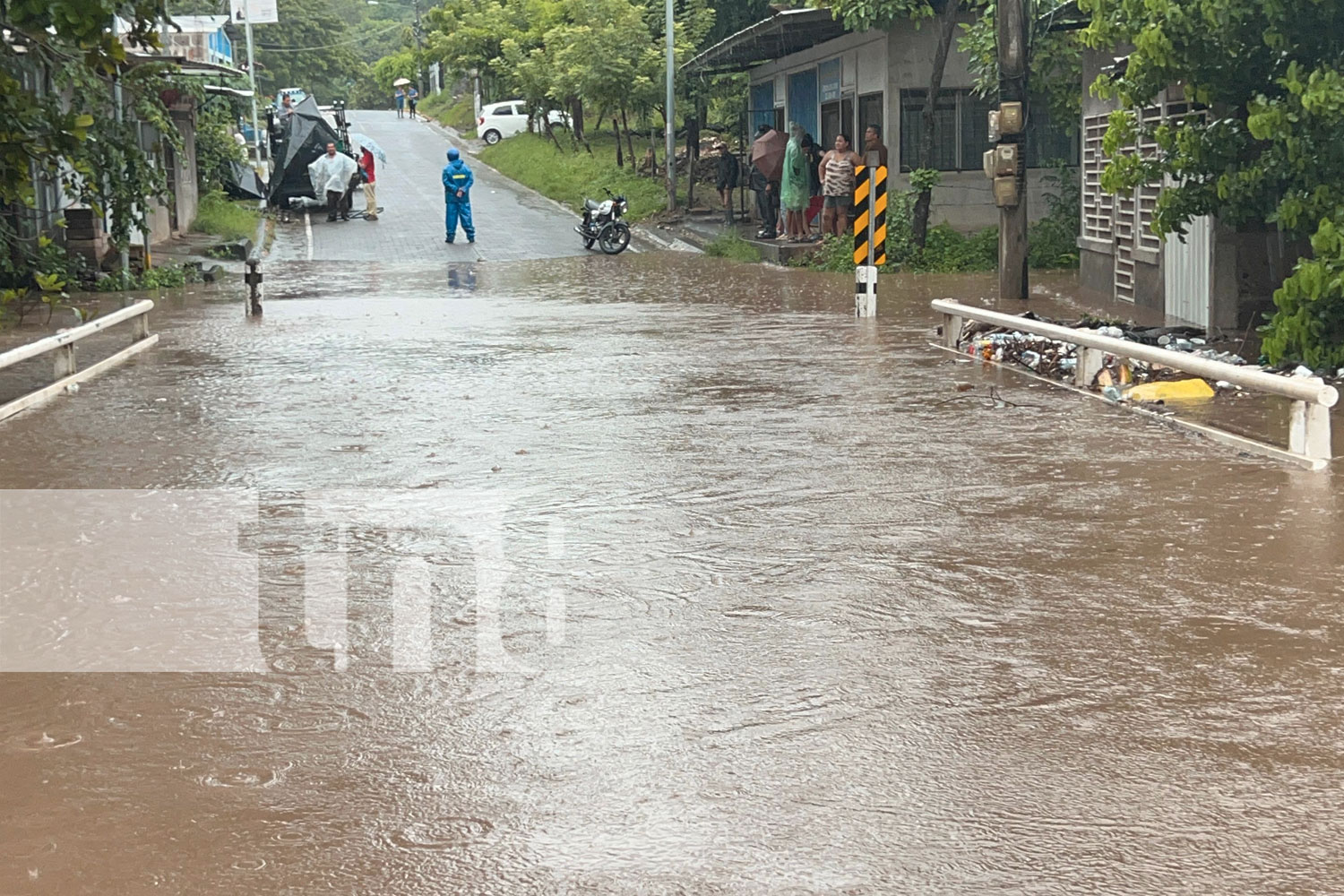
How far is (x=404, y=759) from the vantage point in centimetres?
503

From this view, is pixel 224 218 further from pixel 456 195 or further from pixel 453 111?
pixel 453 111

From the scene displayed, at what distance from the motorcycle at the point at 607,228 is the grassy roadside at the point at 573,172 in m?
6.25

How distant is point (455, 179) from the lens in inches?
1217

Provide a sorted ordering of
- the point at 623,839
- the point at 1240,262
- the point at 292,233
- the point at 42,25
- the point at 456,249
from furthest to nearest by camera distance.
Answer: the point at 292,233, the point at 456,249, the point at 1240,262, the point at 42,25, the point at 623,839

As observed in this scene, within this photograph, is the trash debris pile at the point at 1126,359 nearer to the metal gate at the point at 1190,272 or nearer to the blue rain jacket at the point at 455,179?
the metal gate at the point at 1190,272

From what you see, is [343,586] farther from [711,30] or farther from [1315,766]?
[711,30]

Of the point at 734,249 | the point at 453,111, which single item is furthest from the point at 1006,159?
the point at 453,111

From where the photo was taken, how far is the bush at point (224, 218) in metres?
33.3

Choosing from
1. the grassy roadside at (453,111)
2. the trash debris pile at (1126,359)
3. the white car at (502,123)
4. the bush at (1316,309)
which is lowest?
the trash debris pile at (1126,359)

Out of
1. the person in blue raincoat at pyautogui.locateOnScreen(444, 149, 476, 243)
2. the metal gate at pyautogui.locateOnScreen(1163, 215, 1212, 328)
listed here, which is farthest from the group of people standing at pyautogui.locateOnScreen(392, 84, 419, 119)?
the metal gate at pyautogui.locateOnScreen(1163, 215, 1212, 328)

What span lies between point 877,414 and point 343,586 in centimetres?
530

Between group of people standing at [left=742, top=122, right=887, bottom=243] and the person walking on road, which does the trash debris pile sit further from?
the person walking on road

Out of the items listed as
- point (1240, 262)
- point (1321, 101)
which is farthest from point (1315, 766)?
point (1240, 262)

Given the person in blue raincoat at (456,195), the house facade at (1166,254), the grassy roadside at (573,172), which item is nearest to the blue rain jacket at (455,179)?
the person in blue raincoat at (456,195)
